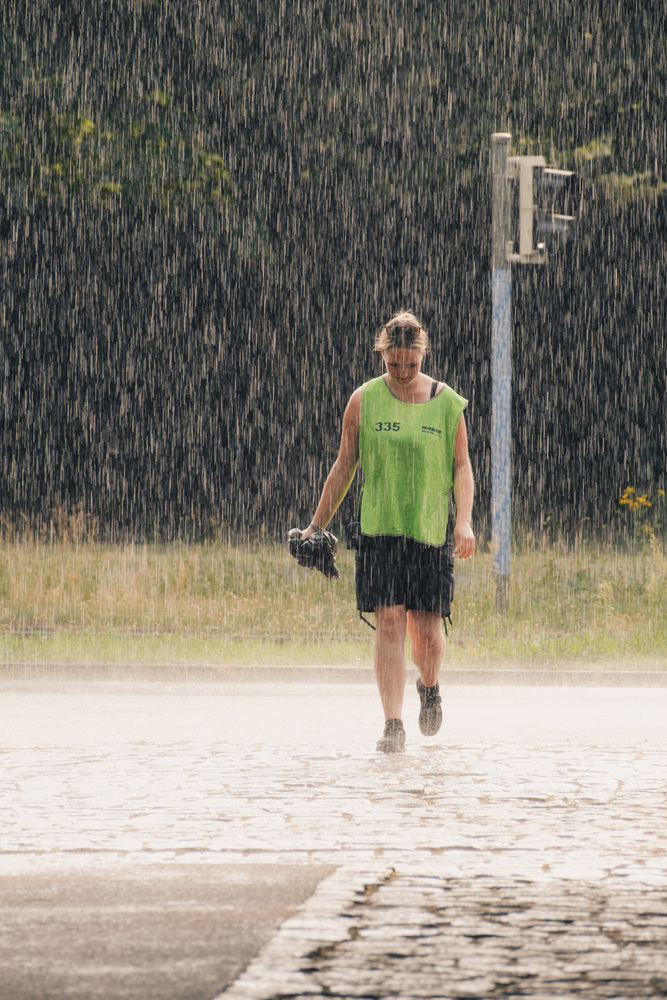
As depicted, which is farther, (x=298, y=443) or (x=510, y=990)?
(x=298, y=443)

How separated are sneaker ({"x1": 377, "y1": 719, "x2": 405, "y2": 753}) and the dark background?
11.3 m

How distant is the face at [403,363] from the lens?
25.4ft

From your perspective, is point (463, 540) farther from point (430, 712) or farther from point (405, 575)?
point (430, 712)

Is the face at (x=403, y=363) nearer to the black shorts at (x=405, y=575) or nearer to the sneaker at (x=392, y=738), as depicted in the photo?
the black shorts at (x=405, y=575)

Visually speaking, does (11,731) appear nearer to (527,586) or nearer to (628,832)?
(628,832)

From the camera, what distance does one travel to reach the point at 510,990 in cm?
402

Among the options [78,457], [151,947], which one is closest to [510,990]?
[151,947]

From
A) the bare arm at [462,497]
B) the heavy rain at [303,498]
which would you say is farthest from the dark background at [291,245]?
the bare arm at [462,497]

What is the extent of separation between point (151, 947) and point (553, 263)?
63.1 feet

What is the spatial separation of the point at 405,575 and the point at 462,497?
1.48ft

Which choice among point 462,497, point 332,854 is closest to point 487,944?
point 332,854

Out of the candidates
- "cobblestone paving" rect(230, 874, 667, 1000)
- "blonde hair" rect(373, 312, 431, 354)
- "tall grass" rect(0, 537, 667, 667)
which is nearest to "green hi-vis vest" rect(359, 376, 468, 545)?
"blonde hair" rect(373, 312, 431, 354)

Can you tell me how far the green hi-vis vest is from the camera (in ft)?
25.1

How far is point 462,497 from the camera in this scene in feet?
25.6
